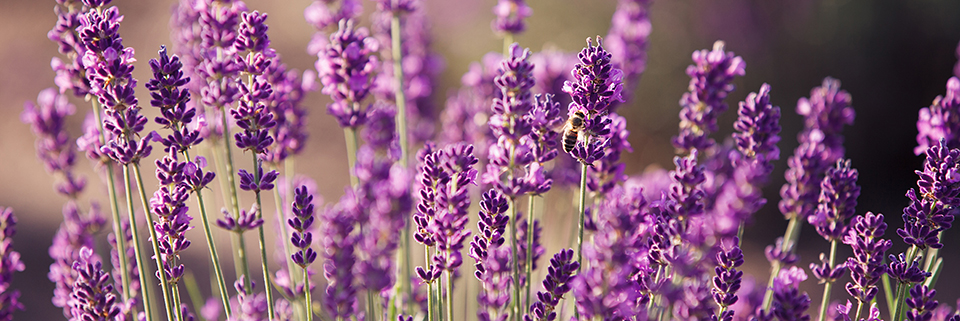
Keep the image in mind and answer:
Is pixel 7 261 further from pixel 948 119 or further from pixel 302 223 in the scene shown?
pixel 948 119

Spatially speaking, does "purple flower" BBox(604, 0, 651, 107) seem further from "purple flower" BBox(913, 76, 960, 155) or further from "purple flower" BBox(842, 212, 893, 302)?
"purple flower" BBox(842, 212, 893, 302)

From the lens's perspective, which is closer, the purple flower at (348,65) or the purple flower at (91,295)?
the purple flower at (91,295)

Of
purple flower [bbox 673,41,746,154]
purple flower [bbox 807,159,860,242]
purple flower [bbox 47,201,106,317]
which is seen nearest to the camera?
purple flower [bbox 807,159,860,242]

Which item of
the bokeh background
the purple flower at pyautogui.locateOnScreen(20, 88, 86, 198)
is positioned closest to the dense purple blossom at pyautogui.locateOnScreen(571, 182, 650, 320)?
the purple flower at pyautogui.locateOnScreen(20, 88, 86, 198)

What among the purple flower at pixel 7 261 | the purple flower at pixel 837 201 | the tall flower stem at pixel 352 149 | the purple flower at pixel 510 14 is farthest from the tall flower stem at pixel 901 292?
the purple flower at pixel 7 261

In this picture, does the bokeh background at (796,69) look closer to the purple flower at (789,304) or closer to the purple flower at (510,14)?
the purple flower at (510,14)

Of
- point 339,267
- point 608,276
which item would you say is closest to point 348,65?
point 339,267
